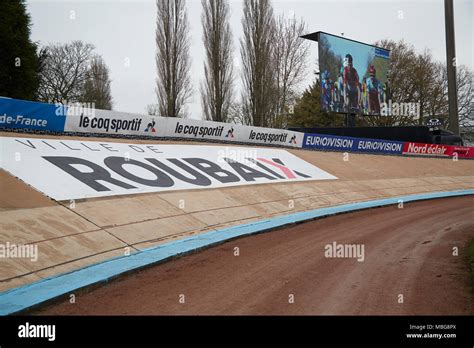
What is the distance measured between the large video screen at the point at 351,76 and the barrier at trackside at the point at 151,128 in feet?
10.9

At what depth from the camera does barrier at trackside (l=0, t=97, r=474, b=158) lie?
14195 mm

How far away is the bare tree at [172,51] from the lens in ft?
105

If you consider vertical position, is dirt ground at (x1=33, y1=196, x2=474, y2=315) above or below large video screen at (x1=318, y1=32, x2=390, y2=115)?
below

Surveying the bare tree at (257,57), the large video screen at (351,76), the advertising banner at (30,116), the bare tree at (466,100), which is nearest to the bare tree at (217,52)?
the bare tree at (257,57)

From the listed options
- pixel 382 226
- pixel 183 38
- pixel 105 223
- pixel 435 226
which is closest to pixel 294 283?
pixel 105 223

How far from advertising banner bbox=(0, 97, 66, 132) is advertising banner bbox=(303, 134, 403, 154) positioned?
16.6m

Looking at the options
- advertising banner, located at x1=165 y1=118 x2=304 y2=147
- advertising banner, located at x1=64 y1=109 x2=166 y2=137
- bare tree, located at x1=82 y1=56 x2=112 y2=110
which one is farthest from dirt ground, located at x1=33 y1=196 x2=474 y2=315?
→ bare tree, located at x1=82 y1=56 x2=112 y2=110

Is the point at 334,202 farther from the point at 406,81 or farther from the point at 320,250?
the point at 406,81

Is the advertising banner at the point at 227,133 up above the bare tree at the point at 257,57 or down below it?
below

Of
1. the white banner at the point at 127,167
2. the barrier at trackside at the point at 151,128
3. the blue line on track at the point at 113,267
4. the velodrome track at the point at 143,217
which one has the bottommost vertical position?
the blue line on track at the point at 113,267

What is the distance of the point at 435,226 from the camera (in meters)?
13.5

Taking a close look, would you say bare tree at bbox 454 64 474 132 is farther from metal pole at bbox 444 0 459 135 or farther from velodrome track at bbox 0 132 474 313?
velodrome track at bbox 0 132 474 313

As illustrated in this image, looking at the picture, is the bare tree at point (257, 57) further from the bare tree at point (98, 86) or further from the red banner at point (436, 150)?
the bare tree at point (98, 86)

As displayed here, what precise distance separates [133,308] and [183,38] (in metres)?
29.8
